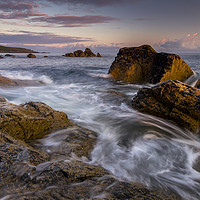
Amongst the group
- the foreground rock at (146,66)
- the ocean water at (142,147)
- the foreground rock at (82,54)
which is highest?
the foreground rock at (82,54)

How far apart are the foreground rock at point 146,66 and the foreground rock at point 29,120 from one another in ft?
25.2

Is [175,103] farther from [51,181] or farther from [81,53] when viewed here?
[81,53]

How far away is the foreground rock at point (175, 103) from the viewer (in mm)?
4746

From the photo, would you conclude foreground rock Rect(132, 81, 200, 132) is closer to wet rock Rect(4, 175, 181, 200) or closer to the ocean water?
the ocean water

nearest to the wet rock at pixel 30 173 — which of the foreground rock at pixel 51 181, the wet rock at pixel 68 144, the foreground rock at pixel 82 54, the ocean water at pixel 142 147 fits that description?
the foreground rock at pixel 51 181

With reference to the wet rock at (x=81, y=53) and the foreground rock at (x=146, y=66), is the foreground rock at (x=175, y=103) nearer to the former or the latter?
the foreground rock at (x=146, y=66)

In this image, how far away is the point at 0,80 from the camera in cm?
1032

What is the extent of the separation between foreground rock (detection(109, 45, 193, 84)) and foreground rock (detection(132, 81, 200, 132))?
475 cm

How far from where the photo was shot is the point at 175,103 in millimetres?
5016

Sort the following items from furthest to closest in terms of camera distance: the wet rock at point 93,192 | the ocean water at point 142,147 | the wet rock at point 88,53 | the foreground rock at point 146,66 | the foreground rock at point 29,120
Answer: the wet rock at point 88,53, the foreground rock at point 146,66, the foreground rock at point 29,120, the ocean water at point 142,147, the wet rock at point 93,192

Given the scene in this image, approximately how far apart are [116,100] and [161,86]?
2.56 m

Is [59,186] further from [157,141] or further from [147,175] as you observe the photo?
[157,141]

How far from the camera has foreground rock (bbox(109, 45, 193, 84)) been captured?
1013 centimetres

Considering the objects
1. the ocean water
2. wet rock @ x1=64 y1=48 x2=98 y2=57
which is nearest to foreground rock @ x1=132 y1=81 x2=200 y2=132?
the ocean water
